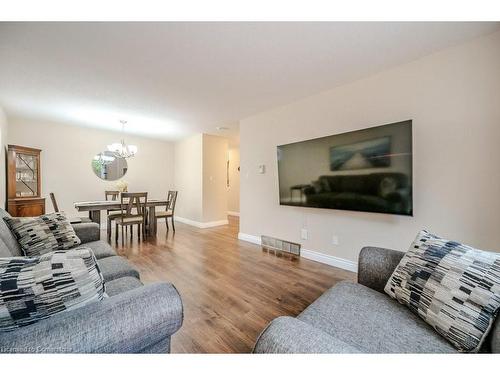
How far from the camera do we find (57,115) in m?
3.99

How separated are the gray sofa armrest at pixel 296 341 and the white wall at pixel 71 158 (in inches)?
225

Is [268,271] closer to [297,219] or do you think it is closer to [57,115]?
[297,219]

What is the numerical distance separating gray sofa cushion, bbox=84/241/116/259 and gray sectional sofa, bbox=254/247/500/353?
1.69 meters

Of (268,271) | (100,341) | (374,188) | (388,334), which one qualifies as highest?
(374,188)

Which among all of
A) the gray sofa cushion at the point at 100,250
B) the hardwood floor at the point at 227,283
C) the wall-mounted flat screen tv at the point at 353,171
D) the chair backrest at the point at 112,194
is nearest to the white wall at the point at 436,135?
the wall-mounted flat screen tv at the point at 353,171

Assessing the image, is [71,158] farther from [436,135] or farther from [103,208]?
[436,135]

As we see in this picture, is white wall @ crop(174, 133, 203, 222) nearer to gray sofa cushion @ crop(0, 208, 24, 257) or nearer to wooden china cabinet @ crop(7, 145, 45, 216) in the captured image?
wooden china cabinet @ crop(7, 145, 45, 216)

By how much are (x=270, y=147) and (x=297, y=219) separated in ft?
4.13

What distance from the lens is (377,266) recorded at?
1279 mm

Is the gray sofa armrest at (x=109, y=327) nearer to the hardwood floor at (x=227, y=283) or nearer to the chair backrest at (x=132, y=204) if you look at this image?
the hardwood floor at (x=227, y=283)

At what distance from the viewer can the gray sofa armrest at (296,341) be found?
23.9 inches

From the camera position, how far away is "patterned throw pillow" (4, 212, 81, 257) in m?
1.61

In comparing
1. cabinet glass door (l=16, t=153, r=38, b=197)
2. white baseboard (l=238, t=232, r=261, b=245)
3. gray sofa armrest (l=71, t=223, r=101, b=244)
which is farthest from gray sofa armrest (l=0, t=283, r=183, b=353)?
cabinet glass door (l=16, t=153, r=38, b=197)

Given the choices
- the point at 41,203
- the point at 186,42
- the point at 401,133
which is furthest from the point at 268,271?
the point at 41,203
